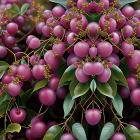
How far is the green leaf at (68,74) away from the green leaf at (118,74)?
0.11m

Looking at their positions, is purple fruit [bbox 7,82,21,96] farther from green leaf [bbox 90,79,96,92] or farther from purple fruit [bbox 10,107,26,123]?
green leaf [bbox 90,79,96,92]

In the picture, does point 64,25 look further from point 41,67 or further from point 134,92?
point 134,92

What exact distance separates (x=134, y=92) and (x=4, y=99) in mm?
377

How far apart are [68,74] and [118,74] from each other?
13cm

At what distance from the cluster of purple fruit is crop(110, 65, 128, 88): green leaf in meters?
0.01

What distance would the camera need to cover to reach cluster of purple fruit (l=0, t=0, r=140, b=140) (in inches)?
19.8

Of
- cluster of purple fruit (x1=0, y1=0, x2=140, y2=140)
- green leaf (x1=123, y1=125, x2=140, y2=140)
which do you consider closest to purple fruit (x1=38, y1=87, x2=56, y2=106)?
cluster of purple fruit (x1=0, y1=0, x2=140, y2=140)

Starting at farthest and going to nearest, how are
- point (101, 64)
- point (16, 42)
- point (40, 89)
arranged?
1. point (16, 42)
2. point (40, 89)
3. point (101, 64)

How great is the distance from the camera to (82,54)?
50cm

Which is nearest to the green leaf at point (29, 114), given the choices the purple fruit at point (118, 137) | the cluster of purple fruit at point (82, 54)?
the cluster of purple fruit at point (82, 54)

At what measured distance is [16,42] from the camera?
2.35ft

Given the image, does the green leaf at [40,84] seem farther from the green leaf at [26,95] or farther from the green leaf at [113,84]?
the green leaf at [113,84]

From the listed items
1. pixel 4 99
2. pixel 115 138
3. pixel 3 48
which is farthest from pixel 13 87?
pixel 115 138

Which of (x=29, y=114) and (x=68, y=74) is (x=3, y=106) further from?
(x=68, y=74)
